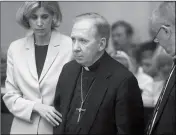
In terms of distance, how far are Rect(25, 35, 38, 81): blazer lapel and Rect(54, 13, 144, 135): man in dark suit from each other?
8.4 inches

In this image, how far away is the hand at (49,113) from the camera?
1.78 metres

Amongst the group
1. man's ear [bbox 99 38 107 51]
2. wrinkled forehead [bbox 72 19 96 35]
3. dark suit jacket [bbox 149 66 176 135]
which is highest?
wrinkled forehead [bbox 72 19 96 35]

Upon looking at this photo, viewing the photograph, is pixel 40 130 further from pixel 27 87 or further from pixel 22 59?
pixel 22 59

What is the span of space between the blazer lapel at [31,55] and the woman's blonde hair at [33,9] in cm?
7

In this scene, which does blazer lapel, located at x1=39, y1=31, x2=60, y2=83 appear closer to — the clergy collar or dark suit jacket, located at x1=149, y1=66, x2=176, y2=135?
the clergy collar

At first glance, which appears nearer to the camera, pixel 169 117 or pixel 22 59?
pixel 169 117

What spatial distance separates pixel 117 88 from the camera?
1.64 meters

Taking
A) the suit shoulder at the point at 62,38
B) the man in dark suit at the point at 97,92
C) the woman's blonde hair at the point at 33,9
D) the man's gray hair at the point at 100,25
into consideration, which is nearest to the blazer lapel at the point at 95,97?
the man in dark suit at the point at 97,92

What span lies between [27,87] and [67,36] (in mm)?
339

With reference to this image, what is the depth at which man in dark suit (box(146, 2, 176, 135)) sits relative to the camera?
1566mm

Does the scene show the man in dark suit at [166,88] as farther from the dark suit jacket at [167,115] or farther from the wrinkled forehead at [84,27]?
the wrinkled forehead at [84,27]

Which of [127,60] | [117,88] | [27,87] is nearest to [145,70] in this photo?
[127,60]

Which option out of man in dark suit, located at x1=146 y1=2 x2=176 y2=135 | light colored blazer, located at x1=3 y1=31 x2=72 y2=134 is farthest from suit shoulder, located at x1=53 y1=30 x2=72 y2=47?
man in dark suit, located at x1=146 y1=2 x2=176 y2=135

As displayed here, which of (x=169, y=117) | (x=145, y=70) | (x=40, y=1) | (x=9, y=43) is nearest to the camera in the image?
(x=169, y=117)
